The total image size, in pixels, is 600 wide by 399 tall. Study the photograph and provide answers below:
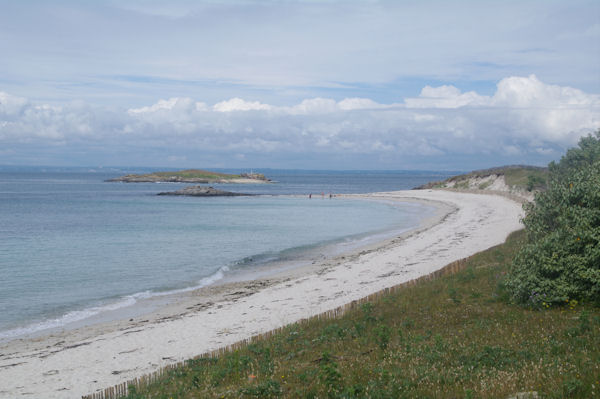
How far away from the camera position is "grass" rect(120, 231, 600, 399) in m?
8.04

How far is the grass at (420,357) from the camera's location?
8.04 m

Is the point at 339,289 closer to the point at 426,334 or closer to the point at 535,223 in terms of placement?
the point at 535,223

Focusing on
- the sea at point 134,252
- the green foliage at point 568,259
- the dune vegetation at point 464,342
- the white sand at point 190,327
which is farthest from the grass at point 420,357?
the sea at point 134,252

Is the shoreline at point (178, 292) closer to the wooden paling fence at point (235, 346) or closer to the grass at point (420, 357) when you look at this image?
the wooden paling fence at point (235, 346)

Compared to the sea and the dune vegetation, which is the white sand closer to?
the sea

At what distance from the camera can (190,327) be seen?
1931cm

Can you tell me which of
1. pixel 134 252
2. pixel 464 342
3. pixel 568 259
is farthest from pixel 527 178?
pixel 464 342

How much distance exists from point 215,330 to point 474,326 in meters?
9.91

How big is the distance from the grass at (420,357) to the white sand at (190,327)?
12.2ft

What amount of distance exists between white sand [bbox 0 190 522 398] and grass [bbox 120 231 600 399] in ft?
12.2

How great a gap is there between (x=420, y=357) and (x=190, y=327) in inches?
451

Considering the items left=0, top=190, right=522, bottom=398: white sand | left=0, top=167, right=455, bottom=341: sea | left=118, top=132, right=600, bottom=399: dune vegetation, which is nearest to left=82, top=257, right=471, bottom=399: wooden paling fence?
left=118, top=132, right=600, bottom=399: dune vegetation

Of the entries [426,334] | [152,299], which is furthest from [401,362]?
[152,299]

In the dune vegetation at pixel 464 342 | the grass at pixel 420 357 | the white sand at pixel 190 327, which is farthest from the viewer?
the white sand at pixel 190 327
